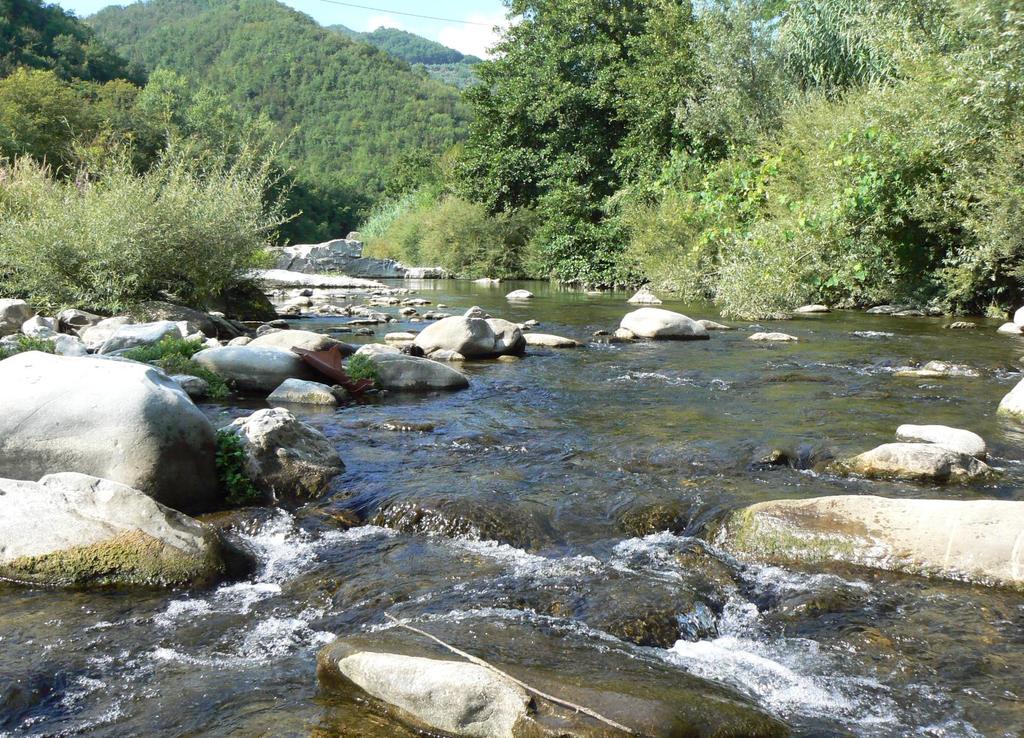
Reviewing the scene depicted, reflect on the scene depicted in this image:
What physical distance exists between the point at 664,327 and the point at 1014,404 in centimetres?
741

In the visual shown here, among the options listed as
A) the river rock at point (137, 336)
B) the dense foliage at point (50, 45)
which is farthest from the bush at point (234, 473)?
the dense foliage at point (50, 45)

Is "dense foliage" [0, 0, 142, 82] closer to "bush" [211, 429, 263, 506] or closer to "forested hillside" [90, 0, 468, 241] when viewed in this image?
"forested hillside" [90, 0, 468, 241]

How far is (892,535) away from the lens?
16.1 ft

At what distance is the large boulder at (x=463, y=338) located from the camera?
1299 centimetres

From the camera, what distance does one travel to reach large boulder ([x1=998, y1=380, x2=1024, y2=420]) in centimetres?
825

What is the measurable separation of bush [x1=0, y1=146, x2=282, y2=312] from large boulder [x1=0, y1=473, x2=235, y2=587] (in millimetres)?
9961

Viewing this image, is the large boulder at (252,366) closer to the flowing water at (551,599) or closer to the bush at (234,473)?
the flowing water at (551,599)

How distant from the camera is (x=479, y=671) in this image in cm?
323

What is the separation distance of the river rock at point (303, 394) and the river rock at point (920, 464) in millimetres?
5562

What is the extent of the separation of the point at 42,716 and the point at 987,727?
3.70 metres

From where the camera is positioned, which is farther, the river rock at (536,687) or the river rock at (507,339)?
the river rock at (507,339)

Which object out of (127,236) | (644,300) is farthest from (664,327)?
Answer: (127,236)

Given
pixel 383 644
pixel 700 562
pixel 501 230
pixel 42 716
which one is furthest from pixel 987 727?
pixel 501 230

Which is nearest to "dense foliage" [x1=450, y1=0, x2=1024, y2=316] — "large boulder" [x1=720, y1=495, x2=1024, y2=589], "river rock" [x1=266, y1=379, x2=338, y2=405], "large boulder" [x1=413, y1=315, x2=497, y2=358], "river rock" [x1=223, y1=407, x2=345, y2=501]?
"large boulder" [x1=413, y1=315, x2=497, y2=358]
